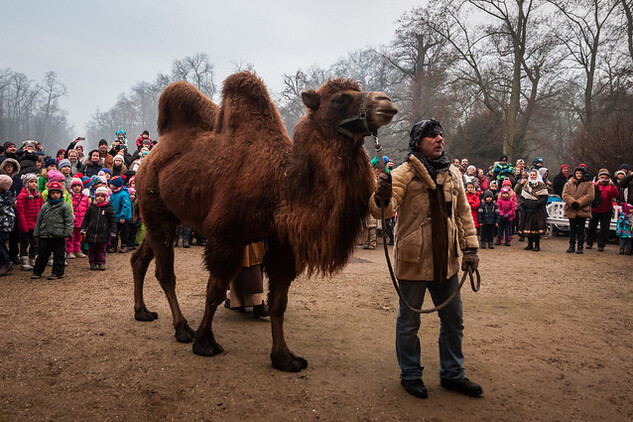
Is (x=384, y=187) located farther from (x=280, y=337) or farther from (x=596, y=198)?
(x=596, y=198)

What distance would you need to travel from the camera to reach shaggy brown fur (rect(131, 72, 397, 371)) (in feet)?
11.2

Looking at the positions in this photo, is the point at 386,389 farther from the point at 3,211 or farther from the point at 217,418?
the point at 3,211

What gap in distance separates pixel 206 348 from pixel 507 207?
1088cm

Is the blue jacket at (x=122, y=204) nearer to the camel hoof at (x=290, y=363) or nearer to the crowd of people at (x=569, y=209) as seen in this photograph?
the crowd of people at (x=569, y=209)

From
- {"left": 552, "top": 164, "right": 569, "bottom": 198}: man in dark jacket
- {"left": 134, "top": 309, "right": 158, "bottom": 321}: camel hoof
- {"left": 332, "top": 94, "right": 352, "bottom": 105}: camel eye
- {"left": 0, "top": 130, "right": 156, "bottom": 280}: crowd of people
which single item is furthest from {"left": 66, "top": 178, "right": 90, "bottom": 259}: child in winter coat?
{"left": 552, "top": 164, "right": 569, "bottom": 198}: man in dark jacket

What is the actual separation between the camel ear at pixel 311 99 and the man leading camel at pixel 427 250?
828mm

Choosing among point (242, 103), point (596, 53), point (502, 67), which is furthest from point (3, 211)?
point (596, 53)

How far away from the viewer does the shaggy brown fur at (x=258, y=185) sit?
3.42m

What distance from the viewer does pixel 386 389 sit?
3578mm

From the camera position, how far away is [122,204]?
996 centimetres

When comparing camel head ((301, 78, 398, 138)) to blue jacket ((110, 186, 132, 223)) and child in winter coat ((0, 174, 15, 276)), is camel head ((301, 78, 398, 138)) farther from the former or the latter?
blue jacket ((110, 186, 132, 223))

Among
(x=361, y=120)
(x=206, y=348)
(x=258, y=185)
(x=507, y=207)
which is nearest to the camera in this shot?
(x=361, y=120)

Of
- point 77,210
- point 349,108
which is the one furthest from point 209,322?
point 77,210

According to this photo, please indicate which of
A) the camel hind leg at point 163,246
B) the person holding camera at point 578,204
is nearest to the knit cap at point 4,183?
the camel hind leg at point 163,246
